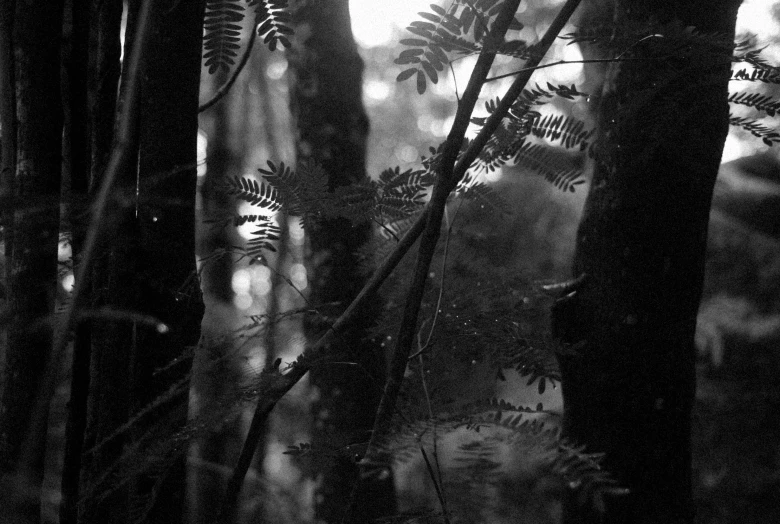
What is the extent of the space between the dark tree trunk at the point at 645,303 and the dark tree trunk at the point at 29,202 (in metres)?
1.30

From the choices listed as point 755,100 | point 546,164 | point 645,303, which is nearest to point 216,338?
point 546,164

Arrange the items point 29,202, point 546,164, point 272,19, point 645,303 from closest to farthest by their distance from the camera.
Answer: point 29,202 < point 272,19 < point 546,164 < point 645,303

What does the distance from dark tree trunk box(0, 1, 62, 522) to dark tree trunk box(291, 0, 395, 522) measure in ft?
3.48

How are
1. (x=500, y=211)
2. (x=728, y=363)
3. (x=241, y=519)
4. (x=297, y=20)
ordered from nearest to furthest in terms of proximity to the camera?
1. (x=500, y=211)
2. (x=297, y=20)
3. (x=241, y=519)
4. (x=728, y=363)

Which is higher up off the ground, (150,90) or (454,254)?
(150,90)

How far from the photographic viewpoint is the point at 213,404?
134cm

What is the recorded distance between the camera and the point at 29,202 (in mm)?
1239

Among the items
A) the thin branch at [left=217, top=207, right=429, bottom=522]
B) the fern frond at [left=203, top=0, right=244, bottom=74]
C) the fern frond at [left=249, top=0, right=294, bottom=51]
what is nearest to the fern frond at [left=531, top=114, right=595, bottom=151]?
the thin branch at [left=217, top=207, right=429, bottom=522]

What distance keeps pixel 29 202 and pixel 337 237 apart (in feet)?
5.49

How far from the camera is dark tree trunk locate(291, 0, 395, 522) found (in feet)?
8.64

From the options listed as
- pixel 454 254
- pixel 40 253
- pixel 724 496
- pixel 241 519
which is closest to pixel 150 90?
pixel 40 253

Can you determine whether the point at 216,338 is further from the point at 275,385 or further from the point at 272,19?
the point at 272,19

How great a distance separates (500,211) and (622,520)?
868 mm

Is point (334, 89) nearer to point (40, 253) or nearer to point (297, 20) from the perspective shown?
point (297, 20)
